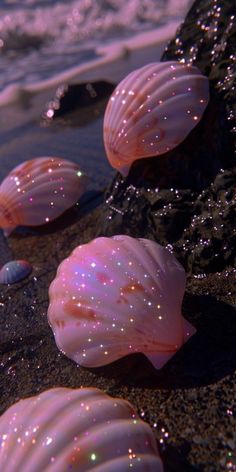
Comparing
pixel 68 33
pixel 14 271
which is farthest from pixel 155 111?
pixel 68 33

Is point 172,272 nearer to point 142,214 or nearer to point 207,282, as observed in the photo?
point 207,282

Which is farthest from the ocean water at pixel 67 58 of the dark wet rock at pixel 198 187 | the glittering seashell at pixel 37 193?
the dark wet rock at pixel 198 187

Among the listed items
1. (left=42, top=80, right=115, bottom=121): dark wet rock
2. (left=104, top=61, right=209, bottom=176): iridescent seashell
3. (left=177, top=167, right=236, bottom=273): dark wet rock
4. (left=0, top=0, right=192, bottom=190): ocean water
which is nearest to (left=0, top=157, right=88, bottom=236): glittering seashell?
(left=0, top=0, right=192, bottom=190): ocean water

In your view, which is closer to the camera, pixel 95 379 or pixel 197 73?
pixel 95 379

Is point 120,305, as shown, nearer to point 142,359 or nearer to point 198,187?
point 142,359

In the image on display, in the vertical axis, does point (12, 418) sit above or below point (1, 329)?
above

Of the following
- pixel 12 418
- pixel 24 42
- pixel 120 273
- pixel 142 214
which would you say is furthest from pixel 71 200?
pixel 24 42
